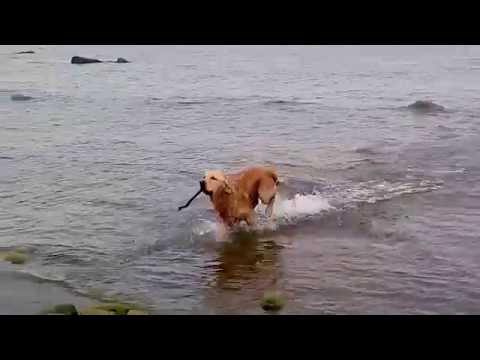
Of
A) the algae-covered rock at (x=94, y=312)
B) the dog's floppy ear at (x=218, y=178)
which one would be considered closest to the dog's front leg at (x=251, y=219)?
the dog's floppy ear at (x=218, y=178)

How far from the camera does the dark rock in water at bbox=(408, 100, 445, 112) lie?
2614cm

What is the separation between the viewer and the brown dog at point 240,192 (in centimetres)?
1016

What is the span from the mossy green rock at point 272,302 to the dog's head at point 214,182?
2667 mm

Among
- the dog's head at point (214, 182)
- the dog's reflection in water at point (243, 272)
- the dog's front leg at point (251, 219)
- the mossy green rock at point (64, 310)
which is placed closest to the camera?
the mossy green rock at point (64, 310)

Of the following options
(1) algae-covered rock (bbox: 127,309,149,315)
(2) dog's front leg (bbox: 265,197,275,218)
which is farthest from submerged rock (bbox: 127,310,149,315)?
(2) dog's front leg (bbox: 265,197,275,218)

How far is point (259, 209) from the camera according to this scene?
11477 mm

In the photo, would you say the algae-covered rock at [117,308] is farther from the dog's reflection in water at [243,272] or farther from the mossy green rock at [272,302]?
the mossy green rock at [272,302]

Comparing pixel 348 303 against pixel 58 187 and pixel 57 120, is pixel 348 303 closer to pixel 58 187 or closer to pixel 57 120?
pixel 58 187

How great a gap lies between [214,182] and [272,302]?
2.95 m

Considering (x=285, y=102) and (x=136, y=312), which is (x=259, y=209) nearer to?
(x=136, y=312)

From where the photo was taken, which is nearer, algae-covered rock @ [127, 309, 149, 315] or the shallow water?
algae-covered rock @ [127, 309, 149, 315]

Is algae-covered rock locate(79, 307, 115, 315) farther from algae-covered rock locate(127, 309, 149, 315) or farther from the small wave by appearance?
the small wave

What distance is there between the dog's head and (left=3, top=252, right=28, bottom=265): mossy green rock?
2.82m

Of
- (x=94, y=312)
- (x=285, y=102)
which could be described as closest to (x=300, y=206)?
(x=94, y=312)
